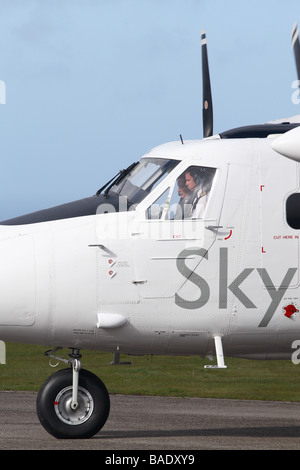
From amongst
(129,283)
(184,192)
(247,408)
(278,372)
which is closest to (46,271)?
(129,283)

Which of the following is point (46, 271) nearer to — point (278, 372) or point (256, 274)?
point (256, 274)

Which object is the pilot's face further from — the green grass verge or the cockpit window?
the green grass verge

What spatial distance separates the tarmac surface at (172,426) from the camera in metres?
13.7

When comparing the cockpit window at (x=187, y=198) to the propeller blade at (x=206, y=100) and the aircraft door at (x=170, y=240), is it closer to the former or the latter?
the aircraft door at (x=170, y=240)

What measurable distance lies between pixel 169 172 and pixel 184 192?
36 cm

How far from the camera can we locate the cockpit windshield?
13.6 metres

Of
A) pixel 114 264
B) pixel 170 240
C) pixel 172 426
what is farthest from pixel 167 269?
pixel 172 426

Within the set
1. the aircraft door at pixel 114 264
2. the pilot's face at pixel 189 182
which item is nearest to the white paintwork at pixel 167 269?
the aircraft door at pixel 114 264

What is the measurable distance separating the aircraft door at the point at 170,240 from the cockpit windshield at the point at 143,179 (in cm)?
23

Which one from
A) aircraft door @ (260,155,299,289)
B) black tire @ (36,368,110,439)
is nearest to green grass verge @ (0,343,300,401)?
black tire @ (36,368,110,439)

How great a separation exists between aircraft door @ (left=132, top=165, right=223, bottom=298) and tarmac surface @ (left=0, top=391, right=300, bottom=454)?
2.30 meters

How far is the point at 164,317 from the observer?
13.4 meters

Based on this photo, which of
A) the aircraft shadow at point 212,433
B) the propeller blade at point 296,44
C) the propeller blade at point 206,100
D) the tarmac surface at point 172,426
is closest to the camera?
the tarmac surface at point 172,426
